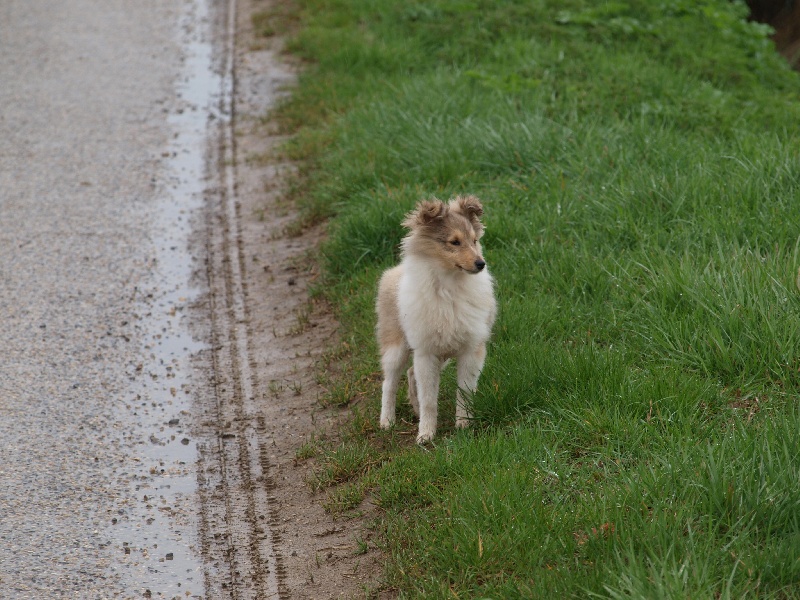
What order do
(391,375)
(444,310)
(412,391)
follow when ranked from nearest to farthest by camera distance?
(444,310)
(391,375)
(412,391)

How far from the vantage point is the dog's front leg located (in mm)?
5469

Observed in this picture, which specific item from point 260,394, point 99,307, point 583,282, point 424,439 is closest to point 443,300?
point 424,439

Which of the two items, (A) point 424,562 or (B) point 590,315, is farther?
(B) point 590,315

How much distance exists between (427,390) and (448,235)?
820 millimetres

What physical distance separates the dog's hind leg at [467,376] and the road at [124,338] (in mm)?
1097

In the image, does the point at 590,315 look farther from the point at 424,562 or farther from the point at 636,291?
the point at 424,562

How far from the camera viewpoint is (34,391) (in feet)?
20.6

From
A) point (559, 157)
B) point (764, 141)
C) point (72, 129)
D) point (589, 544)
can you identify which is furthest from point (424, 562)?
point (72, 129)

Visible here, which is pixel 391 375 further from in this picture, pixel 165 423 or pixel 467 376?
pixel 165 423

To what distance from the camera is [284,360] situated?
6758mm

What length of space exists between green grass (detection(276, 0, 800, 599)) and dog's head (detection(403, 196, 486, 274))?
0.71 m

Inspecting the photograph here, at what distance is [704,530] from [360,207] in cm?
437

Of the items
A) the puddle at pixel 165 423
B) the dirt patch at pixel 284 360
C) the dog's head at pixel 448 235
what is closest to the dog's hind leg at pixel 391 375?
the dirt patch at pixel 284 360

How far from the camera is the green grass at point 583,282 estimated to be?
4.25 metres
